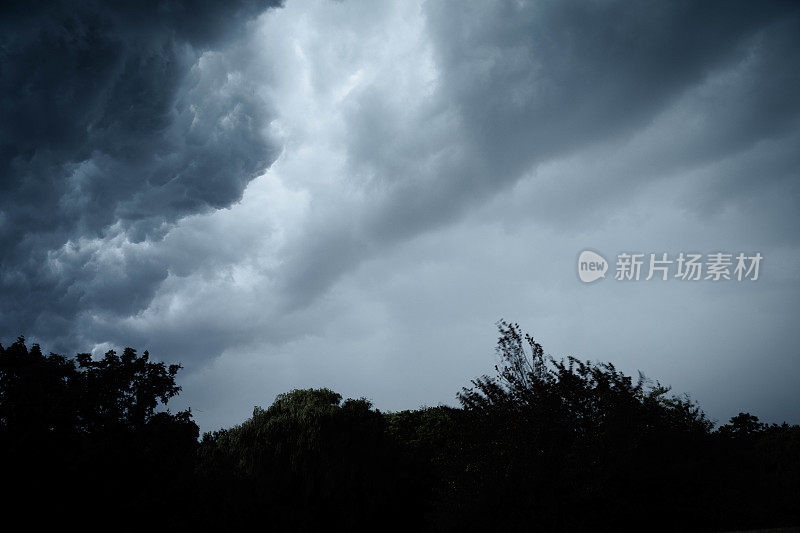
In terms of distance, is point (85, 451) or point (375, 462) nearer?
point (85, 451)

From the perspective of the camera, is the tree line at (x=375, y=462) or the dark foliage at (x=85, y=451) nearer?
the tree line at (x=375, y=462)

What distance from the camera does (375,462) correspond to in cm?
2145

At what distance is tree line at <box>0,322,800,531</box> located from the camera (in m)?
11.4

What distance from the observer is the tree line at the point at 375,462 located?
11.4 m

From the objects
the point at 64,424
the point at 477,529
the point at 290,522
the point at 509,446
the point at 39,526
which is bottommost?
the point at 290,522

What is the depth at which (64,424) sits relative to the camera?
15.0m

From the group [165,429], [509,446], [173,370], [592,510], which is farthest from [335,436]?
[592,510]

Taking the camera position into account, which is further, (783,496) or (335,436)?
(335,436)

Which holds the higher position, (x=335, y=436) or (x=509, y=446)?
(x=509, y=446)

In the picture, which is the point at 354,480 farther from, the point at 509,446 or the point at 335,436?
the point at 509,446

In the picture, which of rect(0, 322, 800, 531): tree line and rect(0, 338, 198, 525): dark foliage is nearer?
rect(0, 322, 800, 531): tree line

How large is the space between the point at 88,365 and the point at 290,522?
12.5m

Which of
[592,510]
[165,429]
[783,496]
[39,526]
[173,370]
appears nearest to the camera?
[592,510]

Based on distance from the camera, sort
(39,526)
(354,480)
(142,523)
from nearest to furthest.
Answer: (39,526) → (142,523) → (354,480)
